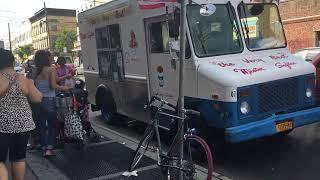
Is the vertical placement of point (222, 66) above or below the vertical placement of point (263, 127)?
above

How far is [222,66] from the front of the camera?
659 centimetres

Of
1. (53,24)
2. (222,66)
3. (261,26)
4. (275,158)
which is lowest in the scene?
(275,158)

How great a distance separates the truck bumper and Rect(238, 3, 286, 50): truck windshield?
1338mm

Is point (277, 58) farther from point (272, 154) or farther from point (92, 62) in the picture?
point (92, 62)

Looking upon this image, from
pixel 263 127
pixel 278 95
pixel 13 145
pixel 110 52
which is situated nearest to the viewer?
pixel 13 145

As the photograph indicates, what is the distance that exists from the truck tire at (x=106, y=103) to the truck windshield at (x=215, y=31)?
3.48 metres

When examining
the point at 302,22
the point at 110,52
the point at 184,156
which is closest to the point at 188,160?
the point at 184,156

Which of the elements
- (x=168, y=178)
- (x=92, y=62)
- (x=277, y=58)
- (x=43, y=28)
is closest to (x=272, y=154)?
(x=277, y=58)

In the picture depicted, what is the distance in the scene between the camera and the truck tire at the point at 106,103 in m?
9.95

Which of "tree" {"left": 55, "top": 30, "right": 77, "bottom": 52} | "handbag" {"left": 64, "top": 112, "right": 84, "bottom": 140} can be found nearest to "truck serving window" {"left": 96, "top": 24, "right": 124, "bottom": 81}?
"handbag" {"left": 64, "top": 112, "right": 84, "bottom": 140}

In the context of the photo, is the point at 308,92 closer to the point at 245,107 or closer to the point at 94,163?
the point at 245,107

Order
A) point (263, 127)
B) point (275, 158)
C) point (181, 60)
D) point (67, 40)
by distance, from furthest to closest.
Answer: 1. point (67, 40)
2. point (275, 158)
3. point (263, 127)
4. point (181, 60)

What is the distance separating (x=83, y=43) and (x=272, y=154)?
583cm

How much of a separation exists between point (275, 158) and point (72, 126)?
132 inches
